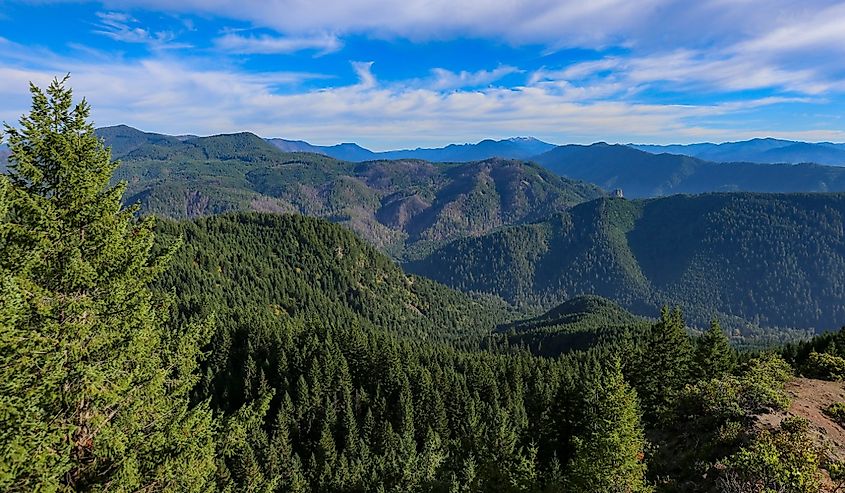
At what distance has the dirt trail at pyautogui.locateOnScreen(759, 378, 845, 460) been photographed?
34.6 metres

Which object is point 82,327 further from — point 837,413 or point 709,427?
point 837,413

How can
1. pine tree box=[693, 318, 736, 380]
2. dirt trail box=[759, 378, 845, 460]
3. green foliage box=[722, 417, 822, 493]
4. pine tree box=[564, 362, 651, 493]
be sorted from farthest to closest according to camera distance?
pine tree box=[693, 318, 736, 380] < dirt trail box=[759, 378, 845, 460] < pine tree box=[564, 362, 651, 493] < green foliage box=[722, 417, 822, 493]

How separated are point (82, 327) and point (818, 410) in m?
55.3

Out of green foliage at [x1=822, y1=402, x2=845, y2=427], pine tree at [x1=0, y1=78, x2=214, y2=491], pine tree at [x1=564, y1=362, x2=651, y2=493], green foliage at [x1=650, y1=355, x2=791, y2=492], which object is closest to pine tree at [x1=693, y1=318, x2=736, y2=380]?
green foliage at [x1=650, y1=355, x2=791, y2=492]

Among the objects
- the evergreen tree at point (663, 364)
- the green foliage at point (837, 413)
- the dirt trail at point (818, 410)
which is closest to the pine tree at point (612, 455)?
the dirt trail at point (818, 410)

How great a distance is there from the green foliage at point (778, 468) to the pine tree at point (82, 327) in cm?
2654

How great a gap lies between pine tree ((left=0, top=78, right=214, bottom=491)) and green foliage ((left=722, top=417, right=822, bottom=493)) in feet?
87.1

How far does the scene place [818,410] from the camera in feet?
137

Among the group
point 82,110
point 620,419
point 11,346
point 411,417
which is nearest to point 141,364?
point 11,346

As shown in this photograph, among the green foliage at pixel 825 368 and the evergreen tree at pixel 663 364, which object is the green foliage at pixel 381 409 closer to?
the evergreen tree at pixel 663 364

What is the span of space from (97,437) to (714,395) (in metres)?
48.0

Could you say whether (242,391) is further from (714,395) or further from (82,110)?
(82,110)

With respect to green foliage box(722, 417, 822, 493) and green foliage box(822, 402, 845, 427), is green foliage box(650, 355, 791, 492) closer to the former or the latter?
green foliage box(822, 402, 845, 427)

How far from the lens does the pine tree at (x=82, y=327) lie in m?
12.8
